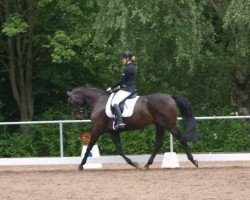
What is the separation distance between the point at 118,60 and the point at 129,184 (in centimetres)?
1252

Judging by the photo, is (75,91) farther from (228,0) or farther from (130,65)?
(228,0)

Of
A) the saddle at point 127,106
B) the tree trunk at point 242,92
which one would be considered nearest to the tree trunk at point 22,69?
the tree trunk at point 242,92

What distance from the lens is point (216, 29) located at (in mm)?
23109

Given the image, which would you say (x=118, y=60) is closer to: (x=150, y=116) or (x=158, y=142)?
(x=158, y=142)

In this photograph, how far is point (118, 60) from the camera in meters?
24.6

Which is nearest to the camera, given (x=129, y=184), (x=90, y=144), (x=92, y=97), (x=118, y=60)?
(x=129, y=184)

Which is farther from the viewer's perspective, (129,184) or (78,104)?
(78,104)

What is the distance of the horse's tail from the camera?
1533 centimetres

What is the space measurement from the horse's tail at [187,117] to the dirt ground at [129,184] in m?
0.90

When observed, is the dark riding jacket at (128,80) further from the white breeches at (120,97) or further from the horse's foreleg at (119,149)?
the horse's foreleg at (119,149)

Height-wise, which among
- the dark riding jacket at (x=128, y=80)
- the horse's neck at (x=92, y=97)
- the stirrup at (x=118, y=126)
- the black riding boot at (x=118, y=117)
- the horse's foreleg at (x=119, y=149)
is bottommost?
the horse's foreleg at (x=119, y=149)

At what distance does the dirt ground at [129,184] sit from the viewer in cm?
1080

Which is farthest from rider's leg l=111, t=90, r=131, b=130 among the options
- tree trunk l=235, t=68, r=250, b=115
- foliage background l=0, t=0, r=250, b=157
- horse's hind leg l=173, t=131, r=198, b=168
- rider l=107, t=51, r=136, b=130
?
tree trunk l=235, t=68, r=250, b=115

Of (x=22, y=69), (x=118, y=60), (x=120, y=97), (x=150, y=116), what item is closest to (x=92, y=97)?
(x=120, y=97)
